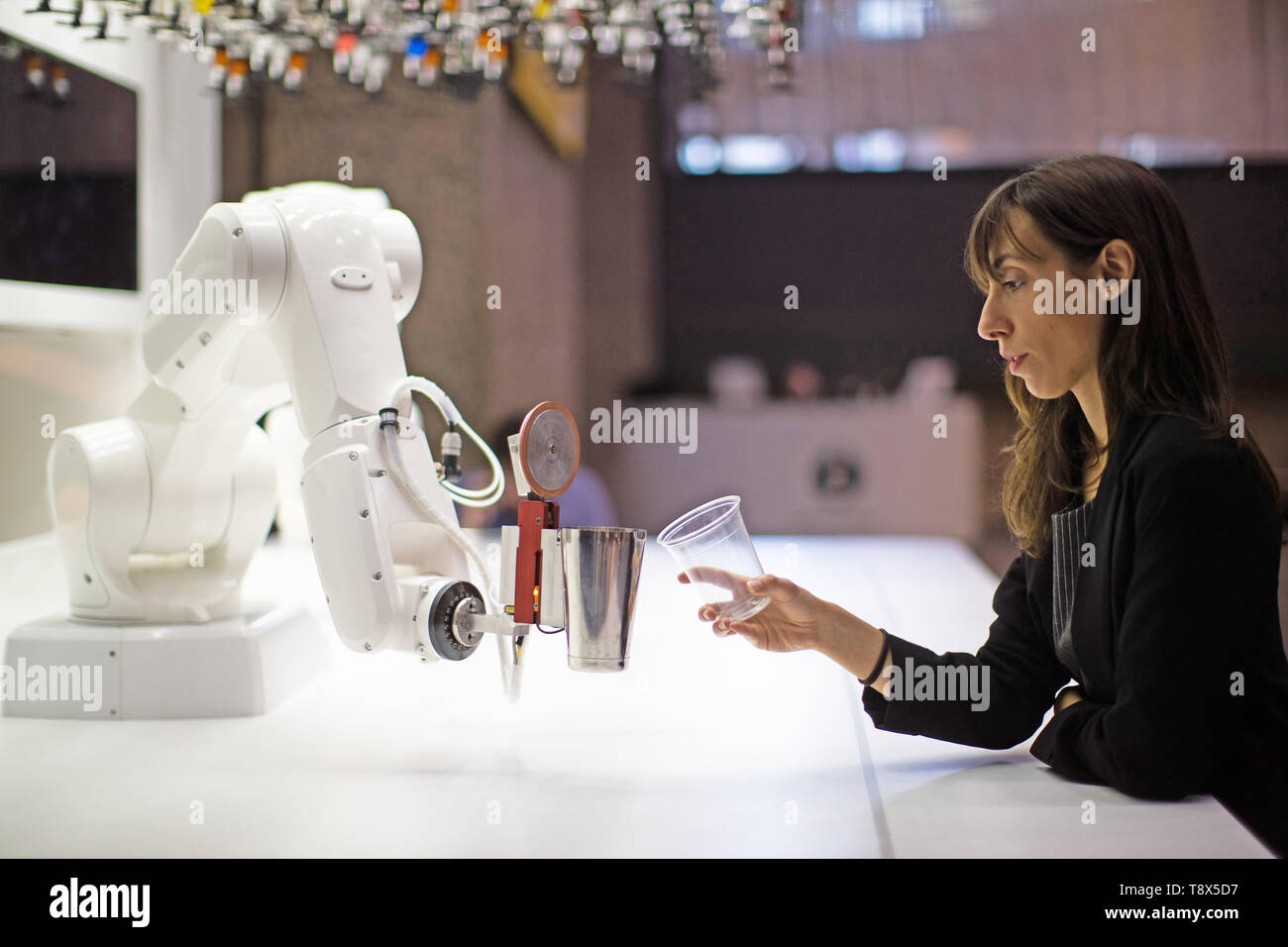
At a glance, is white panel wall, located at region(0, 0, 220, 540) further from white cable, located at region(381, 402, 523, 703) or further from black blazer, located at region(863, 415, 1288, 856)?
black blazer, located at region(863, 415, 1288, 856)

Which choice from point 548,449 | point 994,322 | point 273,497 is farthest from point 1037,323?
point 273,497

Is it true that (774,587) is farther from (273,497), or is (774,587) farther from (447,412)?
(273,497)

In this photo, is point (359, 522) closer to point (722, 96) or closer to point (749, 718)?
point (749, 718)

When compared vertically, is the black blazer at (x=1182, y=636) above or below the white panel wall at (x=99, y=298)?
below

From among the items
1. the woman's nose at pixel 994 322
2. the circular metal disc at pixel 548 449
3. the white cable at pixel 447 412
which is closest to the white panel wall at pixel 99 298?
the white cable at pixel 447 412

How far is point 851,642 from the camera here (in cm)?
118

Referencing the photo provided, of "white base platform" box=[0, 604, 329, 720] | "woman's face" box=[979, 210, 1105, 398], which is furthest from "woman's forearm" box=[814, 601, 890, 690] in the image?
"white base platform" box=[0, 604, 329, 720]

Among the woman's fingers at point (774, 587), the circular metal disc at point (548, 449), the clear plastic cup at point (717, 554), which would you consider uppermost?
the circular metal disc at point (548, 449)

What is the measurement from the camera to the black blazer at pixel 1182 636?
3.18 ft

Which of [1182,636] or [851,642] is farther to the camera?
[851,642]

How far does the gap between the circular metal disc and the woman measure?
20 centimetres

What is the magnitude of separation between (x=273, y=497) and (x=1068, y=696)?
1021 millimetres

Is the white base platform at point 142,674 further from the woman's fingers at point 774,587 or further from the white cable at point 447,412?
the woman's fingers at point 774,587
